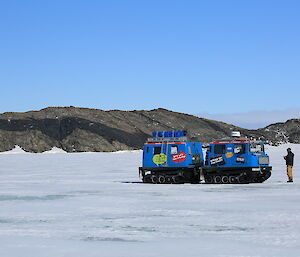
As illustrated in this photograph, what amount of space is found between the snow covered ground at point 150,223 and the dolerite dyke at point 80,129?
97396mm

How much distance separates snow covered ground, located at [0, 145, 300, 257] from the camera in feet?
33.0

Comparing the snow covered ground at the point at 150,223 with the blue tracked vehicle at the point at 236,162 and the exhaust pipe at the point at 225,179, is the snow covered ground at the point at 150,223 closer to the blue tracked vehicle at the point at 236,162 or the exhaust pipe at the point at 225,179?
the blue tracked vehicle at the point at 236,162

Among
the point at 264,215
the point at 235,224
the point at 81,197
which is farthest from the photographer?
the point at 81,197

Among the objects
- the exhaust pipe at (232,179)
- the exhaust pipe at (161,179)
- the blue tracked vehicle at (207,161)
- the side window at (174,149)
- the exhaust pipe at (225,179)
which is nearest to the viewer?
the blue tracked vehicle at (207,161)

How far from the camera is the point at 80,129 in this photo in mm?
143125

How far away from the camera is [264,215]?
47.5 ft

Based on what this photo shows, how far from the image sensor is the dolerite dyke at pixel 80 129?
134 m

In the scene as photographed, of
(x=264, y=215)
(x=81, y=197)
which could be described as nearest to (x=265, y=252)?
(x=264, y=215)

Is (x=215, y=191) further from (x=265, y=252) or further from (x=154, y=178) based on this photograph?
(x=265, y=252)

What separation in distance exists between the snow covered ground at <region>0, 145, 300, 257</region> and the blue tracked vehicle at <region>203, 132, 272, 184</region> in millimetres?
3330

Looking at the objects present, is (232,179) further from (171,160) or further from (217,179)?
(171,160)

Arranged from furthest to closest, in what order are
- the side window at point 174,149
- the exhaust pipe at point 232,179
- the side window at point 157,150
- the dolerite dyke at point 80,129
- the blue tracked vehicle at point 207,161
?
the dolerite dyke at point 80,129
the side window at point 157,150
the side window at point 174,149
the exhaust pipe at point 232,179
the blue tracked vehicle at point 207,161

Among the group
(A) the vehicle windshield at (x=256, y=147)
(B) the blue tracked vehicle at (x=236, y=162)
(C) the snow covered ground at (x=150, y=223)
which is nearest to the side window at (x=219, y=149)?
(B) the blue tracked vehicle at (x=236, y=162)

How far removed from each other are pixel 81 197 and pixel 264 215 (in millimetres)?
7537
